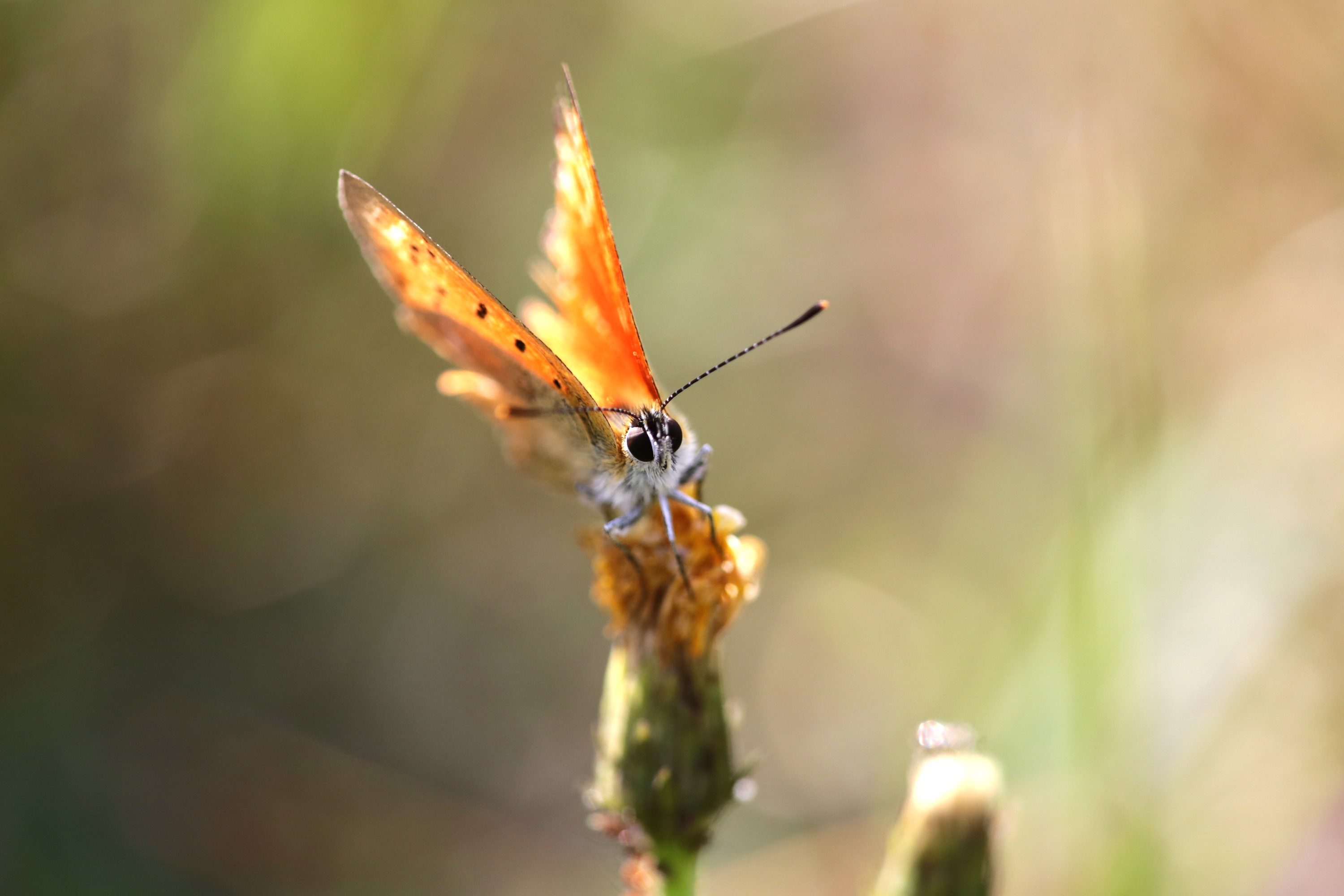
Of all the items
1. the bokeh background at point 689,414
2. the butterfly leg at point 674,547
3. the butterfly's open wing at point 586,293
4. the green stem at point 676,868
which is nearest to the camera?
the butterfly's open wing at point 586,293

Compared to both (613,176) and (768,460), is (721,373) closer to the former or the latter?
(768,460)

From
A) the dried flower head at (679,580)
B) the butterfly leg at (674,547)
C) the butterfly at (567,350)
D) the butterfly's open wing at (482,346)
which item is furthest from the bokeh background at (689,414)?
the butterfly's open wing at (482,346)

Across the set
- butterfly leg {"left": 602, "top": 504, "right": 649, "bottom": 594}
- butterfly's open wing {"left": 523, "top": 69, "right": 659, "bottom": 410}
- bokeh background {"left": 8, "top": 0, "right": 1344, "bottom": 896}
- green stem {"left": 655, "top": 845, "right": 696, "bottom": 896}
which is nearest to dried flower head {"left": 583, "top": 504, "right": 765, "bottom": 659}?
butterfly leg {"left": 602, "top": 504, "right": 649, "bottom": 594}

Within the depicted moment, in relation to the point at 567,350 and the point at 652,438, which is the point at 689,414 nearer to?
the point at 567,350

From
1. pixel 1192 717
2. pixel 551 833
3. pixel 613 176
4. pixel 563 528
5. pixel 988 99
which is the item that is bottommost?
pixel 1192 717

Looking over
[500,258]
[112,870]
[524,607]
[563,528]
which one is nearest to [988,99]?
[500,258]

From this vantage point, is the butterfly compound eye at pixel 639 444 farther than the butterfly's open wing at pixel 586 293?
Yes

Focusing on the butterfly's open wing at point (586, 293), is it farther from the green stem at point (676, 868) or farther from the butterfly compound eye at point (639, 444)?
the green stem at point (676, 868)
